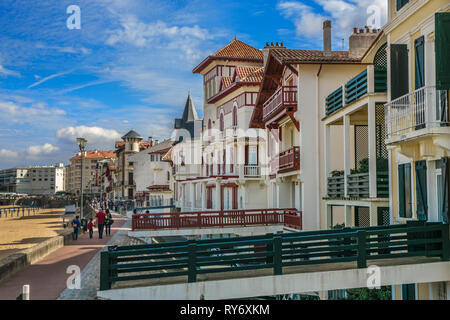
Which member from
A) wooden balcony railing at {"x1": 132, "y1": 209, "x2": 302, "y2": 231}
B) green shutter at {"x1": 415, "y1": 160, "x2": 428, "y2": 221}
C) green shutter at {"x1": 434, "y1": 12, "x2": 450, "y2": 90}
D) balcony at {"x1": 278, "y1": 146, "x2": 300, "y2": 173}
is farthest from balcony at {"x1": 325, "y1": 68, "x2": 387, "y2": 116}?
wooden balcony railing at {"x1": 132, "y1": 209, "x2": 302, "y2": 231}

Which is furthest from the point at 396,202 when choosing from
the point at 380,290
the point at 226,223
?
the point at 226,223

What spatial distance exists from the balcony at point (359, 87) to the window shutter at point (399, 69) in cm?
263

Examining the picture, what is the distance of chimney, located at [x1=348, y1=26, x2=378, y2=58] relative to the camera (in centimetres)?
1958

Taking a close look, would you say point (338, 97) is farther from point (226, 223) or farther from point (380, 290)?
point (226, 223)

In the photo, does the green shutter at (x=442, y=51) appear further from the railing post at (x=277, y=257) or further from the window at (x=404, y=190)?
the railing post at (x=277, y=257)

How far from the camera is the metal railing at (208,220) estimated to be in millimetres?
23281

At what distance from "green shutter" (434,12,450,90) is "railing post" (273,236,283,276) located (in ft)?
13.0

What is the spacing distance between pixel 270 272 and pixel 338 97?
9550mm

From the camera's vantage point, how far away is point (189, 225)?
78.2 ft

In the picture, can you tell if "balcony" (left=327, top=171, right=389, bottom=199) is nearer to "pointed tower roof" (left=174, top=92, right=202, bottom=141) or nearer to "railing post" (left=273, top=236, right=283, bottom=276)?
"railing post" (left=273, top=236, right=283, bottom=276)

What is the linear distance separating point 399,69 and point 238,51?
25556 mm

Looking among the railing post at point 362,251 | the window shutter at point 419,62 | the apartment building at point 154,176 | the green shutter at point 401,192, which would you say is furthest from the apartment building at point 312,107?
the apartment building at point 154,176

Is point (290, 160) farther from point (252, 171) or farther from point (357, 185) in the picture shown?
point (252, 171)

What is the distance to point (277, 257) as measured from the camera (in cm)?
885
